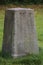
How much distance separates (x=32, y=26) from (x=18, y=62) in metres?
0.99

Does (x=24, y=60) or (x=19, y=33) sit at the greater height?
(x=19, y=33)

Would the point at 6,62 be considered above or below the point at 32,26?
below

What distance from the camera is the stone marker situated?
7602mm

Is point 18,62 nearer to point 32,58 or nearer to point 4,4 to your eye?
point 32,58

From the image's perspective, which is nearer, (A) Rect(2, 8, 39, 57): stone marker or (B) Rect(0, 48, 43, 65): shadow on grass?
(B) Rect(0, 48, 43, 65): shadow on grass

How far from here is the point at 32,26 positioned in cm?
779

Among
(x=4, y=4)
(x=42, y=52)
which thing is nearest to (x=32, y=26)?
(x=42, y=52)

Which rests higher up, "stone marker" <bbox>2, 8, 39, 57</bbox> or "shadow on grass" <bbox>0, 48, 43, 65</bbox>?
"stone marker" <bbox>2, 8, 39, 57</bbox>

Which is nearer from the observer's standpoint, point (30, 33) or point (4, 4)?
point (30, 33)

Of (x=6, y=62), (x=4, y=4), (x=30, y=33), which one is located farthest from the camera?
(x=4, y=4)

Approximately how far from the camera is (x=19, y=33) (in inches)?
300

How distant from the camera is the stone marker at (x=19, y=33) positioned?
7602mm

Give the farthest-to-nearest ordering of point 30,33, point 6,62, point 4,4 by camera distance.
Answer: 1. point 4,4
2. point 30,33
3. point 6,62

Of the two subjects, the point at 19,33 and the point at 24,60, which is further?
the point at 19,33
